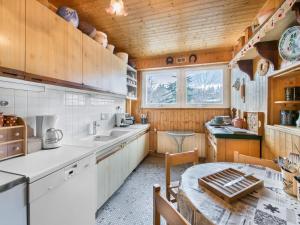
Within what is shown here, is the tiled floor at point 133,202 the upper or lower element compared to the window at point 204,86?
lower

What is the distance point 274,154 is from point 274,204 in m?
1.17

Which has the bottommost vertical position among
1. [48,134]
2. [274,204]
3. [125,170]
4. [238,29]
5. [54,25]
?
[125,170]

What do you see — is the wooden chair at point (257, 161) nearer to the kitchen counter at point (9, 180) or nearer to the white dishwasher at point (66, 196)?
the white dishwasher at point (66, 196)

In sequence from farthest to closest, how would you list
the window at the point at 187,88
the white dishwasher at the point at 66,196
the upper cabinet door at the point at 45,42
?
the window at the point at 187,88, the upper cabinet door at the point at 45,42, the white dishwasher at the point at 66,196

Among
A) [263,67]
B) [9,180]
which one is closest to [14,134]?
[9,180]

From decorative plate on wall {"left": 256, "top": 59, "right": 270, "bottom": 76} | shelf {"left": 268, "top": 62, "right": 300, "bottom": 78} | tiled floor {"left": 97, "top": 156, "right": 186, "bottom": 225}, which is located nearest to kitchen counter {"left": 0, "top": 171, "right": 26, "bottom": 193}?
tiled floor {"left": 97, "top": 156, "right": 186, "bottom": 225}

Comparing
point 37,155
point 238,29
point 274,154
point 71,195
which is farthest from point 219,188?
point 238,29

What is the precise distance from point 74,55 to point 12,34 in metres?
0.61

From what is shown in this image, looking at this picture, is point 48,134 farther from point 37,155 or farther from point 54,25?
point 54,25

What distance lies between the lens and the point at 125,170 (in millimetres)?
2400

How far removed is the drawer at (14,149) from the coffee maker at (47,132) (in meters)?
0.22

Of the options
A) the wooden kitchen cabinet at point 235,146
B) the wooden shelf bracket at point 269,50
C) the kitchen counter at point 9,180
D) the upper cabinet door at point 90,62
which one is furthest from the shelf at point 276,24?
the kitchen counter at point 9,180

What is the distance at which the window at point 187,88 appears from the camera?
3.46 metres

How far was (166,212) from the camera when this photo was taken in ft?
2.23
